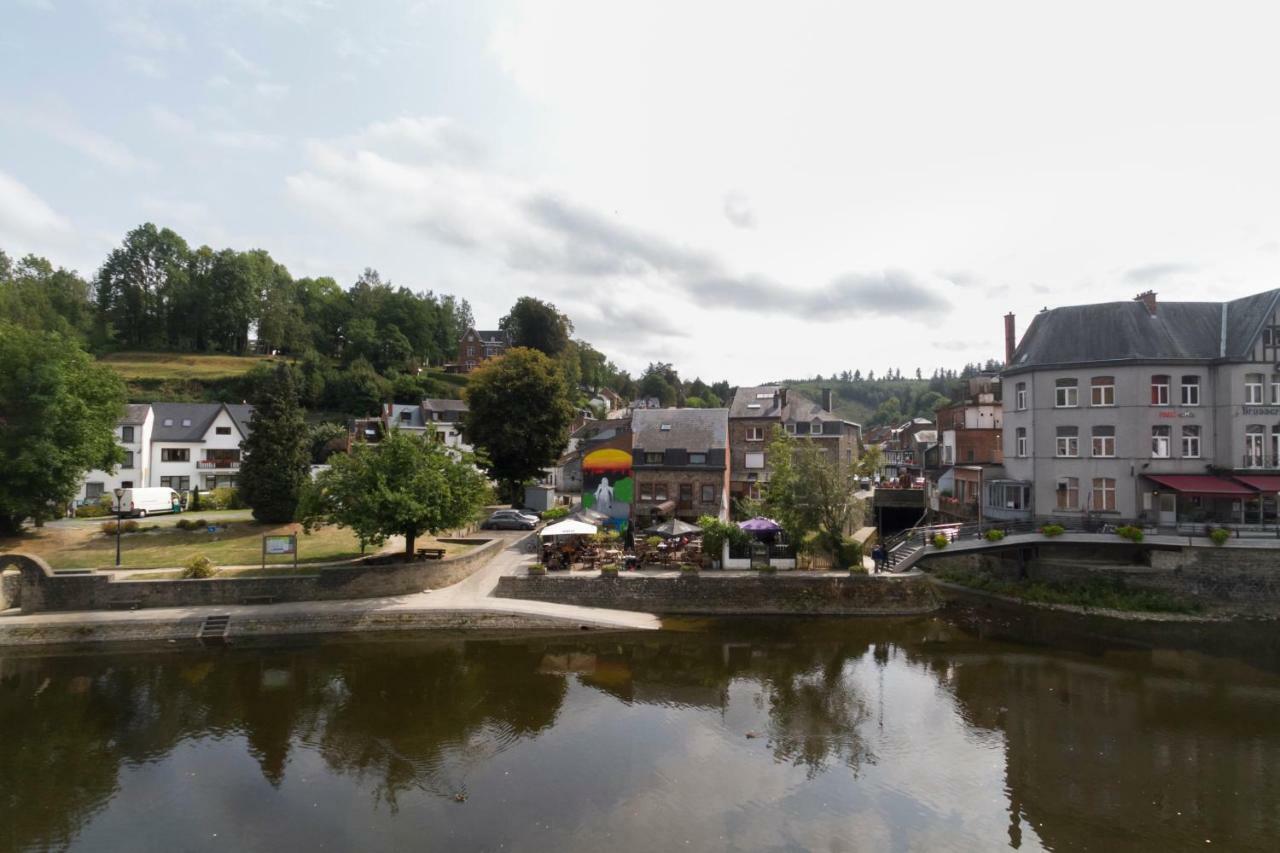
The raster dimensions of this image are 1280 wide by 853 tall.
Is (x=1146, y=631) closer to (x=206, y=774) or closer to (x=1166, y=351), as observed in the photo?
(x=1166, y=351)

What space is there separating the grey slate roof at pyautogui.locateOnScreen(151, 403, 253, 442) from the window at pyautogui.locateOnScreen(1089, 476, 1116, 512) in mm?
56053

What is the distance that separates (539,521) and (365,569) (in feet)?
47.9

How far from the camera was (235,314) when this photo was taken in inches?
3583

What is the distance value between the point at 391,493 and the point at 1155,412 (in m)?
33.2

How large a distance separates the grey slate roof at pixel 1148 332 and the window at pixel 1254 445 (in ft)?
10.8

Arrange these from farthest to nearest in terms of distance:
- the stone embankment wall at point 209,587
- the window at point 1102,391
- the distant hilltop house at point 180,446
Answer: the distant hilltop house at point 180,446
the window at point 1102,391
the stone embankment wall at point 209,587

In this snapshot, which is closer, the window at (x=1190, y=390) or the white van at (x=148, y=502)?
the window at (x=1190, y=390)

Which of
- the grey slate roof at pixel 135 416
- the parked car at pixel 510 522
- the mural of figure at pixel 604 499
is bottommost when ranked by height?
the parked car at pixel 510 522

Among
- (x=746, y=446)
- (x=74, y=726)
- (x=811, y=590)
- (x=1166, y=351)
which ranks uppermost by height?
(x=1166, y=351)

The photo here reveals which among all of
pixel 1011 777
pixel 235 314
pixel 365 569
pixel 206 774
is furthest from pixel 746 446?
pixel 235 314

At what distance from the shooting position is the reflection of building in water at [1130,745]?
40.4 ft

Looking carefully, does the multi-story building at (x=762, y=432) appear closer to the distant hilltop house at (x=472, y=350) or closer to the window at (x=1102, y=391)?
the window at (x=1102, y=391)

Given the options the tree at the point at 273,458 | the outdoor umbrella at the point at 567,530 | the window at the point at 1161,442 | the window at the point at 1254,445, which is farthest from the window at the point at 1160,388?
the tree at the point at 273,458

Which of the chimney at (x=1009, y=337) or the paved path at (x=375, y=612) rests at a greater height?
the chimney at (x=1009, y=337)
